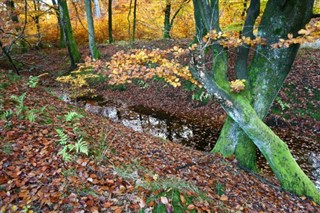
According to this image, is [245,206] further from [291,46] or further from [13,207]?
[291,46]

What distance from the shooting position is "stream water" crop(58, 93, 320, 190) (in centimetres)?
789

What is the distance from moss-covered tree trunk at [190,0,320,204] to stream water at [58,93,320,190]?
2.42 m

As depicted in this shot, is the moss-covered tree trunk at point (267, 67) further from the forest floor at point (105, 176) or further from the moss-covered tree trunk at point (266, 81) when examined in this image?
the forest floor at point (105, 176)

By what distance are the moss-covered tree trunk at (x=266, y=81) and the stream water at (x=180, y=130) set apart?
2.42 metres

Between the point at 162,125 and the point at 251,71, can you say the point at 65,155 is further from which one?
the point at 162,125

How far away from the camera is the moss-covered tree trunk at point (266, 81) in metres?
5.12

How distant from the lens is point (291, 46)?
5406 mm

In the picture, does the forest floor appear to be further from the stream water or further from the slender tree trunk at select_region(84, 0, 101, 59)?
the slender tree trunk at select_region(84, 0, 101, 59)

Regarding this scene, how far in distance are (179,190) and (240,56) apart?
4044mm

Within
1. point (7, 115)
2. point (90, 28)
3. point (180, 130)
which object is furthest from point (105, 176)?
point (90, 28)

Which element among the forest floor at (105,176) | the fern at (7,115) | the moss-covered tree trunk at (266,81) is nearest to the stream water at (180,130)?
the moss-covered tree trunk at (266,81)

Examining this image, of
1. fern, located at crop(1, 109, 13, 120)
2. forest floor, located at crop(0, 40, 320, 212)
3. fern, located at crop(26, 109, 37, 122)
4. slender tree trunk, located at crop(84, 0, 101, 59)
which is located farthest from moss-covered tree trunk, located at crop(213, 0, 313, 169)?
slender tree trunk, located at crop(84, 0, 101, 59)

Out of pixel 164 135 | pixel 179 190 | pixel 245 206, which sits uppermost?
pixel 179 190

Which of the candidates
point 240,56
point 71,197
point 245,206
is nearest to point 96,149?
point 71,197
